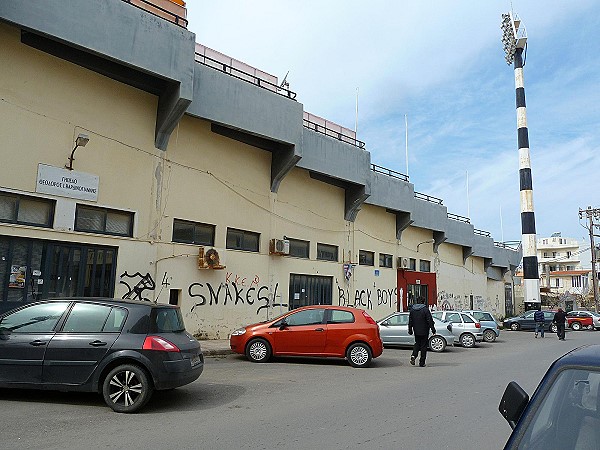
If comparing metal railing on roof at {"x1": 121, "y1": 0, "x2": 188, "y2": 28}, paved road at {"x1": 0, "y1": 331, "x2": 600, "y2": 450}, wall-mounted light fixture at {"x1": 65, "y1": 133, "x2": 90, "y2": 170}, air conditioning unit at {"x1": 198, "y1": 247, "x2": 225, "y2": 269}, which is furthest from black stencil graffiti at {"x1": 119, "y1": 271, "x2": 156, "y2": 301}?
metal railing on roof at {"x1": 121, "y1": 0, "x2": 188, "y2": 28}

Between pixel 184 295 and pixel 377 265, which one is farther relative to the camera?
pixel 377 265

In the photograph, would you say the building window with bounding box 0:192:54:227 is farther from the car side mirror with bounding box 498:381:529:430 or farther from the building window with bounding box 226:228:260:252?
the car side mirror with bounding box 498:381:529:430

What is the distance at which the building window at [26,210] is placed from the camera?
12.8 meters

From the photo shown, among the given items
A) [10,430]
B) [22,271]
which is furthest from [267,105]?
[10,430]

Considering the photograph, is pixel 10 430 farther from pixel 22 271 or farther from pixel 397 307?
pixel 397 307

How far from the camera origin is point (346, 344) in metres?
13.1

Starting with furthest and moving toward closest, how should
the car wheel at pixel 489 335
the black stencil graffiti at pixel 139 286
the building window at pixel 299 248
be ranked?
the car wheel at pixel 489 335 → the building window at pixel 299 248 → the black stencil graffiti at pixel 139 286

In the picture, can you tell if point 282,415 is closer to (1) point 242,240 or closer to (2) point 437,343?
(1) point 242,240

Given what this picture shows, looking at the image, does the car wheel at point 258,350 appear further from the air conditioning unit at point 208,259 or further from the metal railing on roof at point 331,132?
the metal railing on roof at point 331,132

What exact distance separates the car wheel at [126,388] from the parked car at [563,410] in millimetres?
5782

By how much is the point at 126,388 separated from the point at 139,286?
8.28m

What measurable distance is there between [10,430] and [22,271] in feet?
25.3

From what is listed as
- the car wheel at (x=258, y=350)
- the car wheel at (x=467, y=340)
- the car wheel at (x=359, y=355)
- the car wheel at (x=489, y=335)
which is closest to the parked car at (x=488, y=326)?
the car wheel at (x=489, y=335)

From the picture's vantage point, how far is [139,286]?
15.4m
